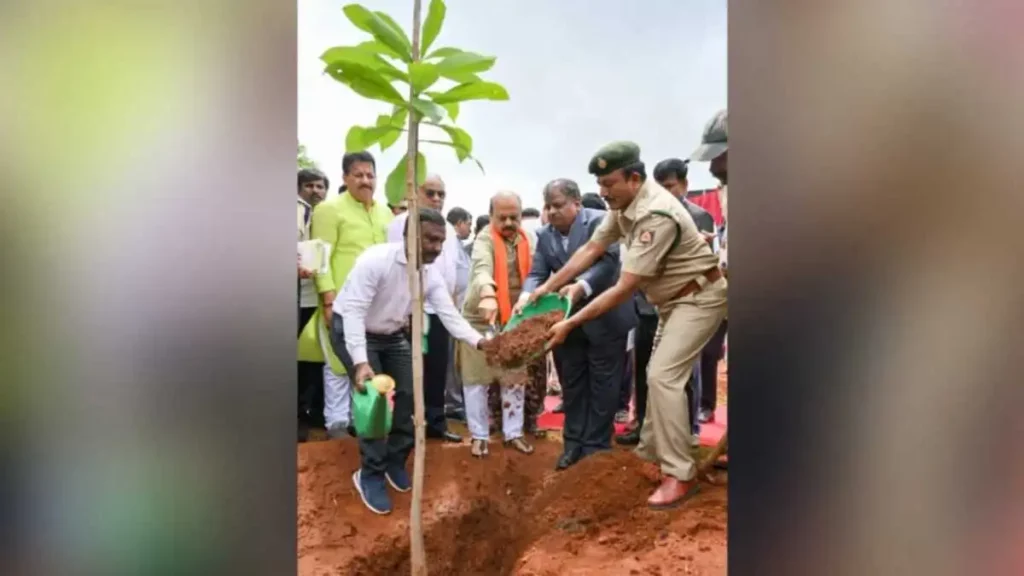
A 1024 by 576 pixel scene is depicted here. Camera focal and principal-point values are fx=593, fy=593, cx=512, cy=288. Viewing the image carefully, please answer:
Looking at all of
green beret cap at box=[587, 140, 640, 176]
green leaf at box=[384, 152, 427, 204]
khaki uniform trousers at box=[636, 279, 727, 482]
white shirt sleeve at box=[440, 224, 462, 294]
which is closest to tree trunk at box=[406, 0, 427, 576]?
green leaf at box=[384, 152, 427, 204]

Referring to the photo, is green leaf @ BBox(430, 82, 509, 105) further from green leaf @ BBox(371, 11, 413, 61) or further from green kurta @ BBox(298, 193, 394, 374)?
green kurta @ BBox(298, 193, 394, 374)

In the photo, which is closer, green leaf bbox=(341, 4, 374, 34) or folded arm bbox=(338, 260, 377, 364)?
green leaf bbox=(341, 4, 374, 34)

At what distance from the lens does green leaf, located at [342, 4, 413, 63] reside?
58.7 inches

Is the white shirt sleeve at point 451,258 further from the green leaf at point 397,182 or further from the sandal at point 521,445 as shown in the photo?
the sandal at point 521,445

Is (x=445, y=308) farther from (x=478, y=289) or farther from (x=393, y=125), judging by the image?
(x=393, y=125)

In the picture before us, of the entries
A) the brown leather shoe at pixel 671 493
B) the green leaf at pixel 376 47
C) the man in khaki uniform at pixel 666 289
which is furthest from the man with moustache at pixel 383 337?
the brown leather shoe at pixel 671 493

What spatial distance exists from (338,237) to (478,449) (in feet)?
2.44

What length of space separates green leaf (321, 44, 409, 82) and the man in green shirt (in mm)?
236
